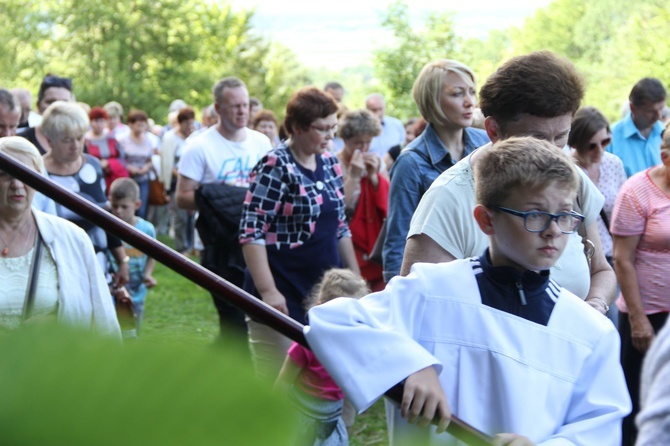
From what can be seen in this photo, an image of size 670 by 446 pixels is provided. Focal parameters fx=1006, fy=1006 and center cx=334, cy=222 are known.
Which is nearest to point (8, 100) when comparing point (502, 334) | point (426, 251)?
point (426, 251)

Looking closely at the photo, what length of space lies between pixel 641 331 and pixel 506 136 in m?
2.71

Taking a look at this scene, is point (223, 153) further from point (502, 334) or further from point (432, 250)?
point (502, 334)

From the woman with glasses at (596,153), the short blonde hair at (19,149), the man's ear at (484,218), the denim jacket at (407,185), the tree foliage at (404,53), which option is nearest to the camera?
the man's ear at (484,218)

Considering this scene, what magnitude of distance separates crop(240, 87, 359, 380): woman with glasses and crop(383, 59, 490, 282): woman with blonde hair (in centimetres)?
109

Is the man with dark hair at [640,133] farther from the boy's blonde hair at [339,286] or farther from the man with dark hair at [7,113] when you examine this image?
the man with dark hair at [7,113]

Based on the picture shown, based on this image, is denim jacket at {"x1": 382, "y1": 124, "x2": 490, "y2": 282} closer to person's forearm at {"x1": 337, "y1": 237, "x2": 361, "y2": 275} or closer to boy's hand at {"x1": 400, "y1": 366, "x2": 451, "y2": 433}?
person's forearm at {"x1": 337, "y1": 237, "x2": 361, "y2": 275}

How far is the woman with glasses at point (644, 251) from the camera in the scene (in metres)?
5.41

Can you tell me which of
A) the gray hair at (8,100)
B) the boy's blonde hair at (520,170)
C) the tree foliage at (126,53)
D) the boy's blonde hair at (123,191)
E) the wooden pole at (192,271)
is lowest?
the tree foliage at (126,53)

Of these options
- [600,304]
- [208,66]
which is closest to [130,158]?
[600,304]

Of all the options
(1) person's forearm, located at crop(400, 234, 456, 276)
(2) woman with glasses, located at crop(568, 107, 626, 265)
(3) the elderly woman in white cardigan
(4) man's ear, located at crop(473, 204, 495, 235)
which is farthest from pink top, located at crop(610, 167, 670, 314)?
(4) man's ear, located at crop(473, 204, 495, 235)

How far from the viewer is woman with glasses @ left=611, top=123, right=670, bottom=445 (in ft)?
17.7

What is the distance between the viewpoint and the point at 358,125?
7434 millimetres

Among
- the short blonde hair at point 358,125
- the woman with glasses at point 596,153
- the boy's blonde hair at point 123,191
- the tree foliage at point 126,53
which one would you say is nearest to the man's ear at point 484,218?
the woman with glasses at point 596,153

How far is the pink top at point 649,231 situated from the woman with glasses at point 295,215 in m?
1.57
